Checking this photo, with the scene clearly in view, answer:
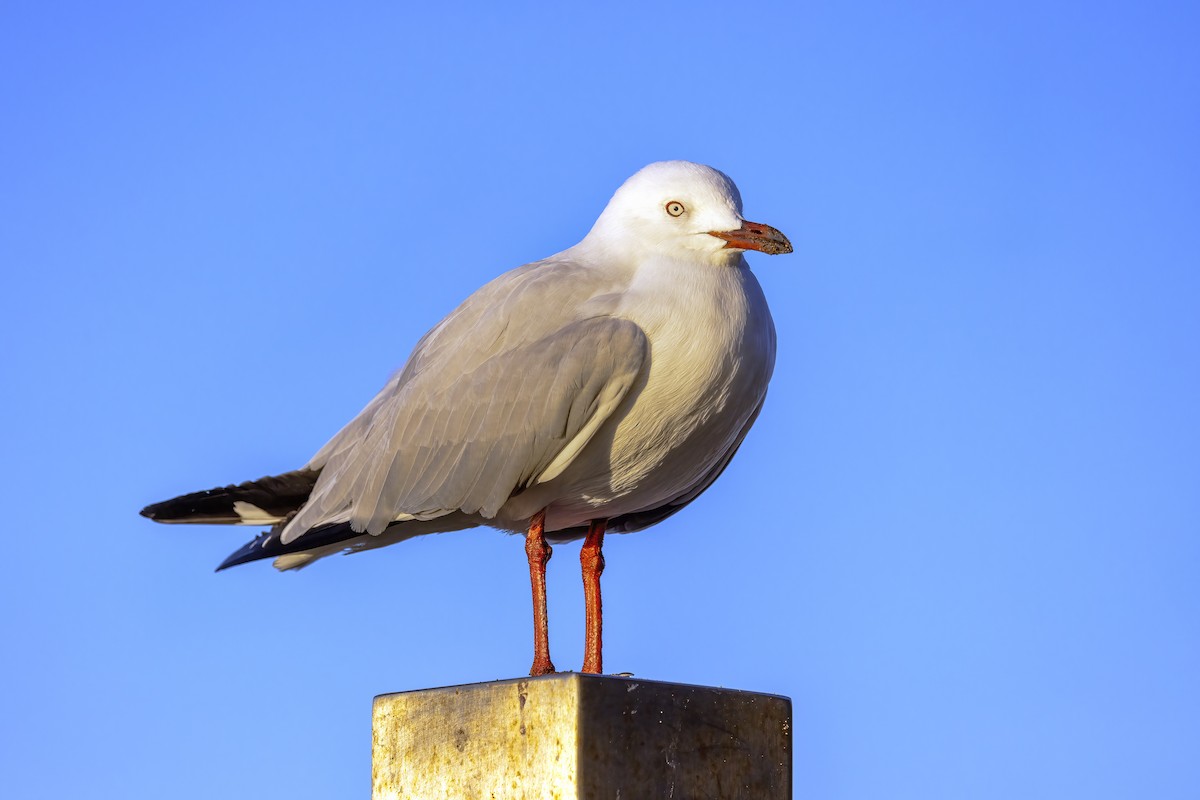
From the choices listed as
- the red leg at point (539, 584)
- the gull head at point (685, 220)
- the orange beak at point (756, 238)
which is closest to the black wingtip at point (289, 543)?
the red leg at point (539, 584)

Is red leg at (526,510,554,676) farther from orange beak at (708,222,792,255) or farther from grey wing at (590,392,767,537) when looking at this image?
orange beak at (708,222,792,255)

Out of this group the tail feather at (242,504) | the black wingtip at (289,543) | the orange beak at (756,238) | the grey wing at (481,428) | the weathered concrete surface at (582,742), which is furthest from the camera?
the tail feather at (242,504)

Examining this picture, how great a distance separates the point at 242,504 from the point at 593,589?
1991mm

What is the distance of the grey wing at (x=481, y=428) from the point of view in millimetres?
6512

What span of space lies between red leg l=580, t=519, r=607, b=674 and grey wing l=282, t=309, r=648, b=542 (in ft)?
2.13

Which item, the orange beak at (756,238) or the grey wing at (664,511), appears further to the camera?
the grey wing at (664,511)

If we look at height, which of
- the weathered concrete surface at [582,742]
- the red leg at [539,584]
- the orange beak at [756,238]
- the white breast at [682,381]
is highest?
the orange beak at [756,238]

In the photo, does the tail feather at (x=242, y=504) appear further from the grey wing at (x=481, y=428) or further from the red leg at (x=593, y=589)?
the red leg at (x=593, y=589)

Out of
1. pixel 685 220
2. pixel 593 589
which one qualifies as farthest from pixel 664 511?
pixel 685 220

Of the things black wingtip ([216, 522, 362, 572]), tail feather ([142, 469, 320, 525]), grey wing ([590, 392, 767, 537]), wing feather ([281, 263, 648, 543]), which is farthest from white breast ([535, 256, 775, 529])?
tail feather ([142, 469, 320, 525])

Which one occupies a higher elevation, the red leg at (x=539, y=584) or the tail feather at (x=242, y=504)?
the tail feather at (x=242, y=504)

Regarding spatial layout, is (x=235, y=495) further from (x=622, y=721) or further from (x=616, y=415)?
(x=622, y=721)

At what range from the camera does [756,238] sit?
22.6ft

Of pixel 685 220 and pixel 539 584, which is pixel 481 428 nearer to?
pixel 539 584
